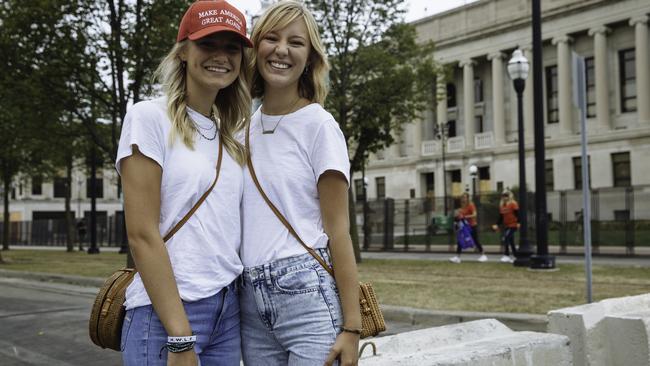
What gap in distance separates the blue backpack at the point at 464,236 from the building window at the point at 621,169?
2928 cm

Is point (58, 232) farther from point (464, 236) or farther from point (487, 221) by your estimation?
point (464, 236)

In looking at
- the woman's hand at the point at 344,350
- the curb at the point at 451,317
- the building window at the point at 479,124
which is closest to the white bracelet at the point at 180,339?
the woman's hand at the point at 344,350

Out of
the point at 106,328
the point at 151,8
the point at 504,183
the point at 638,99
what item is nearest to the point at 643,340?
the point at 106,328

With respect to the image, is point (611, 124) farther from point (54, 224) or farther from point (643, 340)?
point (643, 340)

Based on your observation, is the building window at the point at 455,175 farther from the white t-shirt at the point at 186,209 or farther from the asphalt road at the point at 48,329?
the white t-shirt at the point at 186,209

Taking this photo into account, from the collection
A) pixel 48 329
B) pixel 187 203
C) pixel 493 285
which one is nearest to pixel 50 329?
pixel 48 329

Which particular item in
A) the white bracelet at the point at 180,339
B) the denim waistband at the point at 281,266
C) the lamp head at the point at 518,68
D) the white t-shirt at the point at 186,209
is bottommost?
the white bracelet at the point at 180,339

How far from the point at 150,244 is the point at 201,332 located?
336 mm

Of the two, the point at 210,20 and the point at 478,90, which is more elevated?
the point at 478,90

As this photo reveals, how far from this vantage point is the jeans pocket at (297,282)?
210 cm

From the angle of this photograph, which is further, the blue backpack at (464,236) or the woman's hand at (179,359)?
the blue backpack at (464,236)

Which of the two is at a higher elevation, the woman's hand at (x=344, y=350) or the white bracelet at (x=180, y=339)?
the white bracelet at (x=180, y=339)

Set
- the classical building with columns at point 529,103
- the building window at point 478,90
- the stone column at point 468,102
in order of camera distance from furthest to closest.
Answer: the building window at point 478,90 → the stone column at point 468,102 → the classical building with columns at point 529,103

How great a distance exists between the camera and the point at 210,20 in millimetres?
2133
